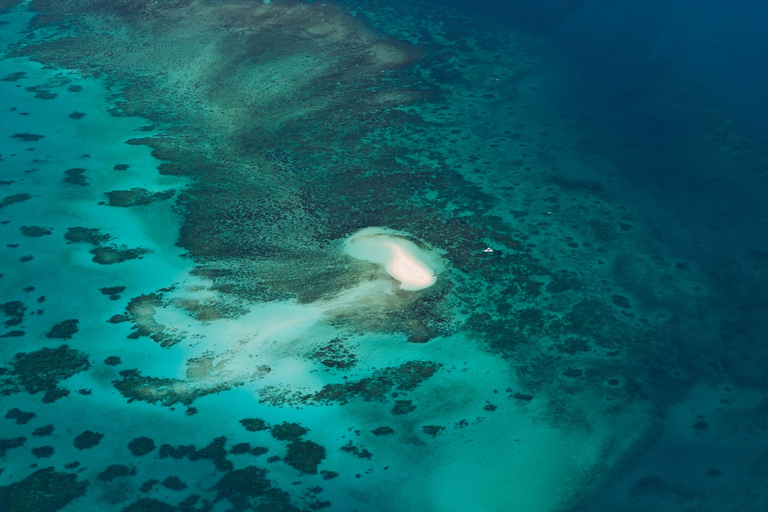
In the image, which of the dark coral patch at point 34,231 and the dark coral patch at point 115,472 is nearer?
the dark coral patch at point 115,472

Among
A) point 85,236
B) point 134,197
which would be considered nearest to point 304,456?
point 85,236

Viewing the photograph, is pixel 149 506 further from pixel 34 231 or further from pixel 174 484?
pixel 34 231

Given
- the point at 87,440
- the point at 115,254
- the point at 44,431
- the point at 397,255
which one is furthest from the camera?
the point at 115,254

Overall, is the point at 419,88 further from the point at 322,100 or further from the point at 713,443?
the point at 713,443

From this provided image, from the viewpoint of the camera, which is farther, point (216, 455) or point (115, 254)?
point (115, 254)

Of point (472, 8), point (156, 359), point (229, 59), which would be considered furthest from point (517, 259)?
point (472, 8)

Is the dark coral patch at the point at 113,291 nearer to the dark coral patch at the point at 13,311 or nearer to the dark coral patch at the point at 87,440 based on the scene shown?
the dark coral patch at the point at 13,311

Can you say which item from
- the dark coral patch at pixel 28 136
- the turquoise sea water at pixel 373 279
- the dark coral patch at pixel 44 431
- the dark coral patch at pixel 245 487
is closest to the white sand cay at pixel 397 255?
the turquoise sea water at pixel 373 279
